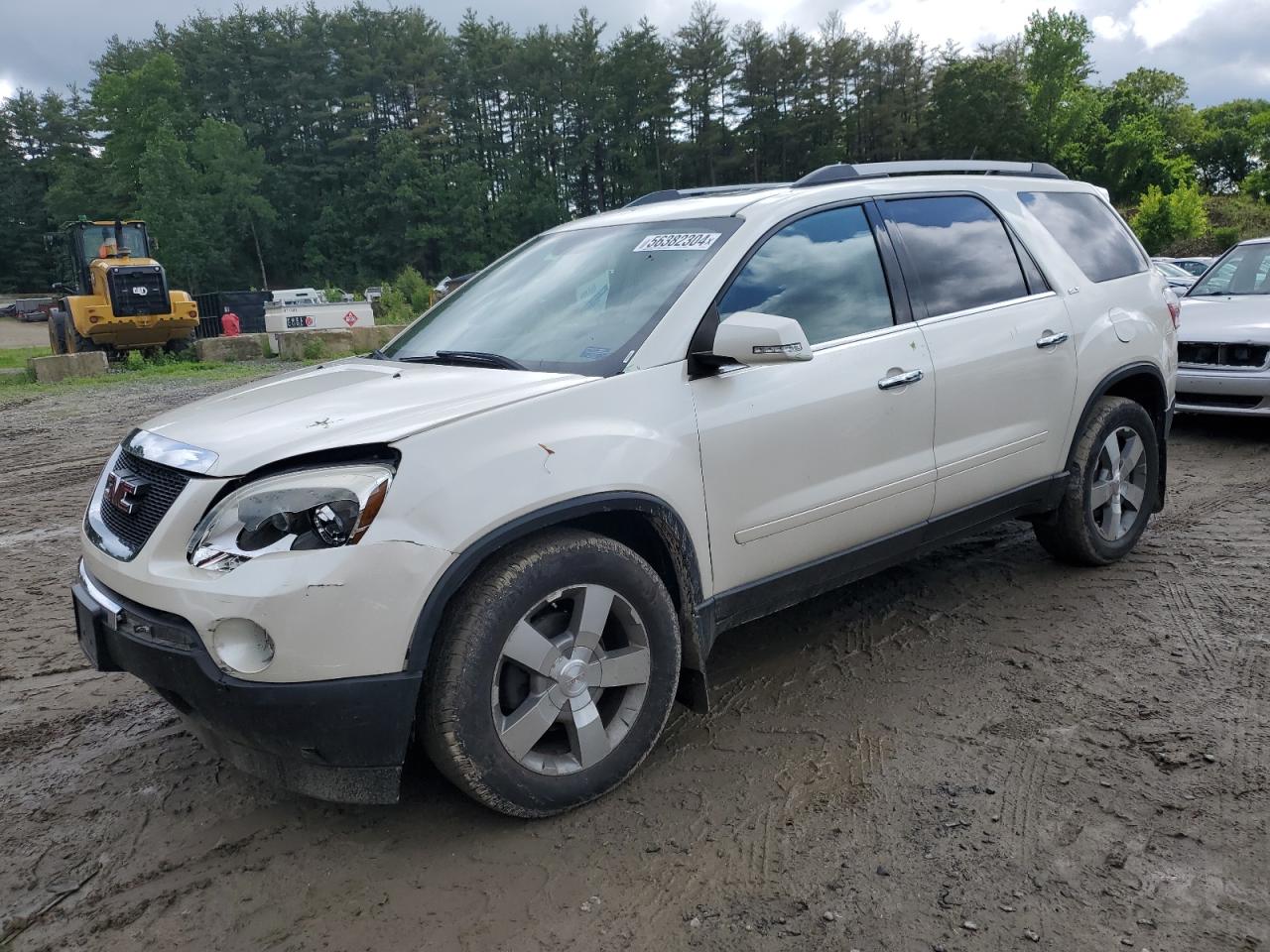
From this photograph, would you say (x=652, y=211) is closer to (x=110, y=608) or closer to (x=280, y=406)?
(x=280, y=406)

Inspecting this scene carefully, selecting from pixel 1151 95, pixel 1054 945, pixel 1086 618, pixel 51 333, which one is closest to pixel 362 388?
pixel 1054 945

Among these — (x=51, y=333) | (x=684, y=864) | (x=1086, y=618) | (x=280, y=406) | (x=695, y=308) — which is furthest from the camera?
(x=51, y=333)

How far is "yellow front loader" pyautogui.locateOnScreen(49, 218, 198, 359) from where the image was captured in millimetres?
20562

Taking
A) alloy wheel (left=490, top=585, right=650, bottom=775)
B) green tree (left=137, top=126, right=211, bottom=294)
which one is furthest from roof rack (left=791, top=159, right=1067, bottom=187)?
green tree (left=137, top=126, right=211, bottom=294)

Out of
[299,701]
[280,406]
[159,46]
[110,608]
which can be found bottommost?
[299,701]

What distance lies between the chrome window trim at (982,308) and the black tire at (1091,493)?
64cm

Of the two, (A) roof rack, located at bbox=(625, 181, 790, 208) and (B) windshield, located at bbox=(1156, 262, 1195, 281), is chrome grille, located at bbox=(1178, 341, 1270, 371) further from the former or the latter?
(B) windshield, located at bbox=(1156, 262, 1195, 281)

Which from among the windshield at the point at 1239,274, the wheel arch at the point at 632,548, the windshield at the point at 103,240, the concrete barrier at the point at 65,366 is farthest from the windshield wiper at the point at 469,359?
the windshield at the point at 103,240

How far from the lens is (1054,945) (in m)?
2.21

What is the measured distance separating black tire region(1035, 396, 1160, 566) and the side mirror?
2069 millimetres

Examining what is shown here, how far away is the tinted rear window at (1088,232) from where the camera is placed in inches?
175

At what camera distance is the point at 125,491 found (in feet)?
9.16

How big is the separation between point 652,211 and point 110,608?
7.86 feet

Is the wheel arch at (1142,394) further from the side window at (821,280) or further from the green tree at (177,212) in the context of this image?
the green tree at (177,212)
